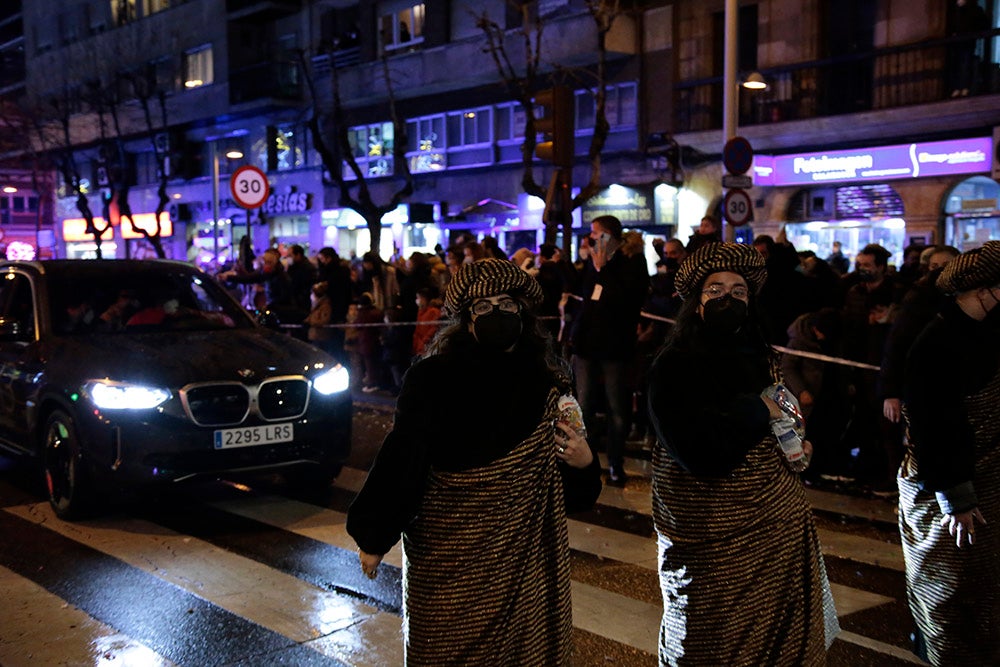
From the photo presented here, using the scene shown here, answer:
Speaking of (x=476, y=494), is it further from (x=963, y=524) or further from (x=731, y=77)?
(x=731, y=77)

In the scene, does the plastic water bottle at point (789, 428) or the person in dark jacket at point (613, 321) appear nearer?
the plastic water bottle at point (789, 428)

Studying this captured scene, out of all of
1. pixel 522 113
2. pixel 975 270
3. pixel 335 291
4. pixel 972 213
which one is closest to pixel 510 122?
pixel 522 113

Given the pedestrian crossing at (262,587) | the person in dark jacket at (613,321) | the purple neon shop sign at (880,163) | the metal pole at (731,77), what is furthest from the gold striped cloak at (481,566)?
the purple neon shop sign at (880,163)

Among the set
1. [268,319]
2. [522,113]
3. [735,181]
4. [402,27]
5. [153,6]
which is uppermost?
[153,6]

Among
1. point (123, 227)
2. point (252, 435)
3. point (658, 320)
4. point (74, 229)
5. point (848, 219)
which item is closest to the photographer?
point (252, 435)

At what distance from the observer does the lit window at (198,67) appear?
135 feet

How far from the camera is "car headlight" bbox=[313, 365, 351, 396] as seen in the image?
8.12 meters

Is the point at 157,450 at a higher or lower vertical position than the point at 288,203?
lower

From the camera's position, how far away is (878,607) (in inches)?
229

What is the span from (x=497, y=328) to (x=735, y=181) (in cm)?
1111

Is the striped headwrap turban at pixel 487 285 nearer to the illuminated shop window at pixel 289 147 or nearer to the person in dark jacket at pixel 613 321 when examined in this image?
the person in dark jacket at pixel 613 321

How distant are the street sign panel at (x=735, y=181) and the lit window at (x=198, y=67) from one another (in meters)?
30.6

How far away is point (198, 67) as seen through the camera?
4172 cm

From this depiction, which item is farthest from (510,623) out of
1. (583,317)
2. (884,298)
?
(884,298)
